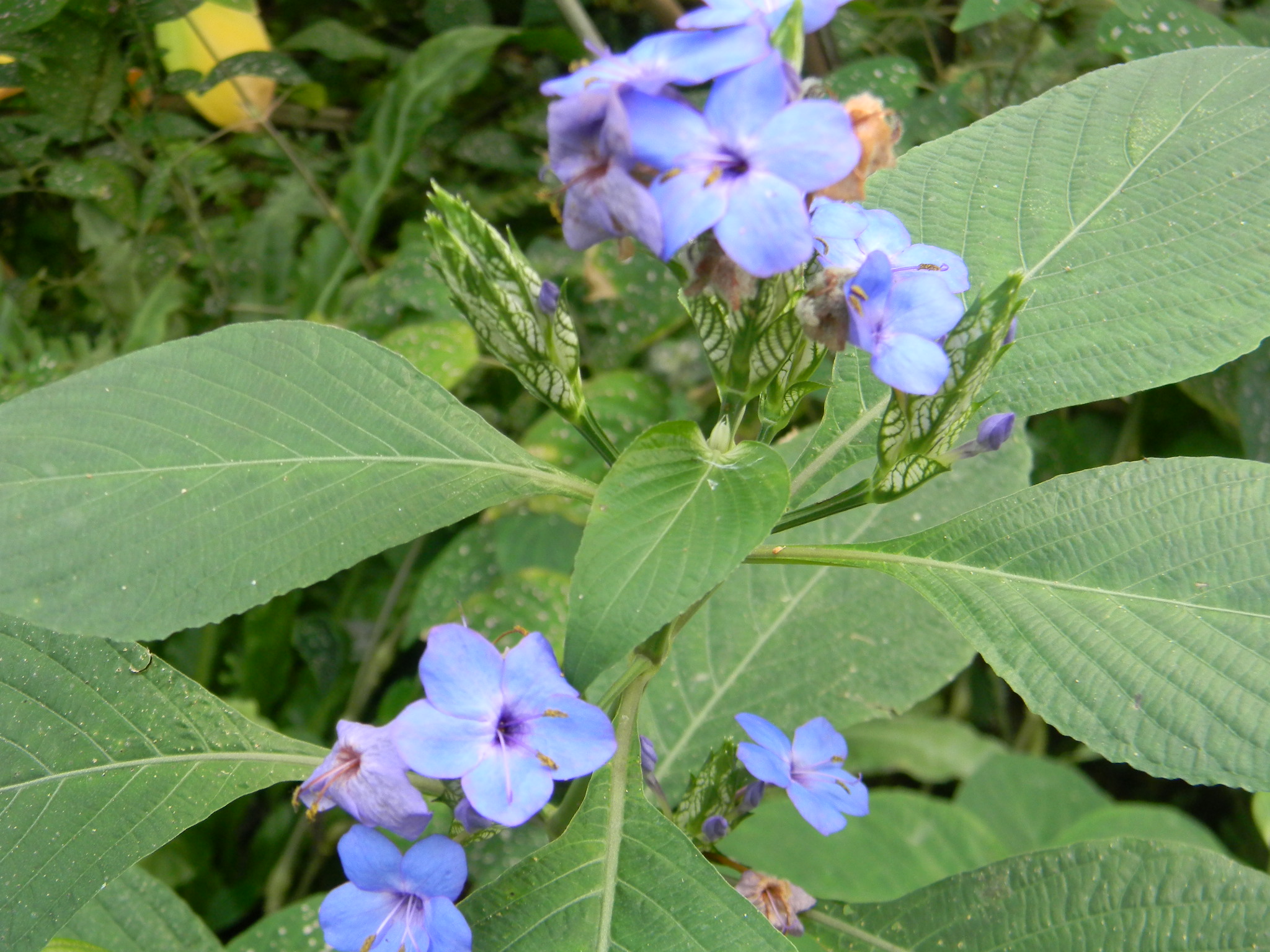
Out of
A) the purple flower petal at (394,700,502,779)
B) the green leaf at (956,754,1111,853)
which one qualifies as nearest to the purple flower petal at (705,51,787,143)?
the purple flower petal at (394,700,502,779)

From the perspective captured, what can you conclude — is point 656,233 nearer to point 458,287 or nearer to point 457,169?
point 458,287

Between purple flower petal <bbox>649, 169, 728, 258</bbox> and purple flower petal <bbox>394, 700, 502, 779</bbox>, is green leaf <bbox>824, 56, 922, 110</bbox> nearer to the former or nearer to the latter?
purple flower petal <bbox>649, 169, 728, 258</bbox>

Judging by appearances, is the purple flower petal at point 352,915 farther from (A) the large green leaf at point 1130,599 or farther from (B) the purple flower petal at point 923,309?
(B) the purple flower petal at point 923,309

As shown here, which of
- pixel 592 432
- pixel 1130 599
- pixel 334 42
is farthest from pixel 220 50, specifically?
pixel 1130 599

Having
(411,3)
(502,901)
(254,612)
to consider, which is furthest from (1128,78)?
(411,3)

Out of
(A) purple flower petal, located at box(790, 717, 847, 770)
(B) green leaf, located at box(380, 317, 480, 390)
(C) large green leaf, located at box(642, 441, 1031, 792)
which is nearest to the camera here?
(A) purple flower petal, located at box(790, 717, 847, 770)

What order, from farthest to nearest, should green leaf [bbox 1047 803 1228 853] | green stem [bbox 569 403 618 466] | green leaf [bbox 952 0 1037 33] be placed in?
green leaf [bbox 1047 803 1228 853]
green leaf [bbox 952 0 1037 33]
green stem [bbox 569 403 618 466]
